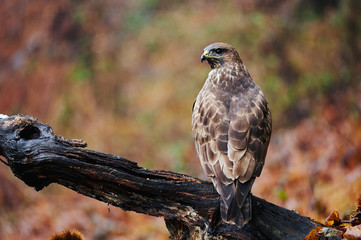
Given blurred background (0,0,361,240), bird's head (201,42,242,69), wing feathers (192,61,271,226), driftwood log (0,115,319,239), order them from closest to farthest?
driftwood log (0,115,319,239) → wing feathers (192,61,271,226) → bird's head (201,42,242,69) → blurred background (0,0,361,240)

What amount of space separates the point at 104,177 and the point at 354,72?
886cm

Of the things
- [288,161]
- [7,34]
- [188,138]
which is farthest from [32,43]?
[288,161]

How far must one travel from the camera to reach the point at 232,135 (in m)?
4.40

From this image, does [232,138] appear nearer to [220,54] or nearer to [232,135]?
[232,135]

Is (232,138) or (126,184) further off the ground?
(232,138)

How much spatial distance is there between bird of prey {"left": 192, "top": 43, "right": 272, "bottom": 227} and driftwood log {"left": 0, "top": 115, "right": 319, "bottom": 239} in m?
0.21

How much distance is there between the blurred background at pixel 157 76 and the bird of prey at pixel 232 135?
4.58m

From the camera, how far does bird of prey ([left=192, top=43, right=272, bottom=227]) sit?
3977mm

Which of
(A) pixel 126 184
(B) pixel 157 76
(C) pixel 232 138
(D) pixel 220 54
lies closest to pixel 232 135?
(C) pixel 232 138

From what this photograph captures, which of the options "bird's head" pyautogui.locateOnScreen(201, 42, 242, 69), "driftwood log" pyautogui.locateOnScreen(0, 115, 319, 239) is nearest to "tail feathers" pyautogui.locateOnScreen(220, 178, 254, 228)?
"driftwood log" pyautogui.locateOnScreen(0, 115, 319, 239)

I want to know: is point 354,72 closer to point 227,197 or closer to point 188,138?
point 188,138

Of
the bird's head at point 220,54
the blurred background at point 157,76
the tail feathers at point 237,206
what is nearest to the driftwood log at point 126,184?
the tail feathers at point 237,206

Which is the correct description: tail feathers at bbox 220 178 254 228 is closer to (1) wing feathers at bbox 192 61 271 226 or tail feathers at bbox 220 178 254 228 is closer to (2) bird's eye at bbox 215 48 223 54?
(1) wing feathers at bbox 192 61 271 226

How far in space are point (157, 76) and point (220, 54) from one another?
6.56 meters
